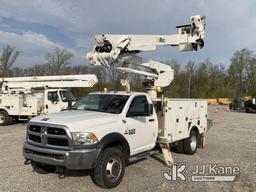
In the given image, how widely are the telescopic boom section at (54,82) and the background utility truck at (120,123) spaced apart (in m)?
8.75

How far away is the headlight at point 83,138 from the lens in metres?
6.08

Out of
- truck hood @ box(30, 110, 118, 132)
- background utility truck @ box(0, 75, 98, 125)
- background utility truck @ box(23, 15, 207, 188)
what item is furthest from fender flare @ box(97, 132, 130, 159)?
background utility truck @ box(0, 75, 98, 125)

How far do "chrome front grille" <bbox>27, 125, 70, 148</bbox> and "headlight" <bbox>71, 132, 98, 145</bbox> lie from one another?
152 millimetres

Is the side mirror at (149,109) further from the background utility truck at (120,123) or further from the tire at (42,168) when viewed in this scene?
the tire at (42,168)

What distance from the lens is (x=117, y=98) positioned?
785 centimetres

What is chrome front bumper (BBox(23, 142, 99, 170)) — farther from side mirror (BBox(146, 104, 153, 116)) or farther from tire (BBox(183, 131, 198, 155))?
tire (BBox(183, 131, 198, 155))

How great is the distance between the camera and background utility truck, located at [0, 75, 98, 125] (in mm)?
18141

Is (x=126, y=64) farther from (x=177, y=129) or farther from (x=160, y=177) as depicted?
(x=160, y=177)

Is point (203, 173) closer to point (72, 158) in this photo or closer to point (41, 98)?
point (72, 158)

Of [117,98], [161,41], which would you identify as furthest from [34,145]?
[161,41]

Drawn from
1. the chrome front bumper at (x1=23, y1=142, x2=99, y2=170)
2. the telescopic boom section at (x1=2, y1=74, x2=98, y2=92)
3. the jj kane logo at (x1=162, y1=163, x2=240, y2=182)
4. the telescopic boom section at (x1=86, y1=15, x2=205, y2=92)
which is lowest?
the jj kane logo at (x1=162, y1=163, x2=240, y2=182)

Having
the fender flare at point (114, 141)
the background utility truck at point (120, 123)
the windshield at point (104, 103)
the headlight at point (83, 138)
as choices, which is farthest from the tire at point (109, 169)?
the windshield at point (104, 103)

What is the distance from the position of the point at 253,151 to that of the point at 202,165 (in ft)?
11.0

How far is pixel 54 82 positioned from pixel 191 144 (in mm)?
10748
